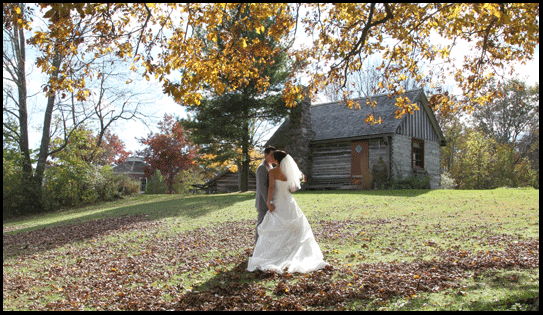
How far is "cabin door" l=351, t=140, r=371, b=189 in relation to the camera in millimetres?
21484

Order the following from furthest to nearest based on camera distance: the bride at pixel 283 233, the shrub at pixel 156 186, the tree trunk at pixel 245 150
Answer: the shrub at pixel 156 186 → the tree trunk at pixel 245 150 → the bride at pixel 283 233

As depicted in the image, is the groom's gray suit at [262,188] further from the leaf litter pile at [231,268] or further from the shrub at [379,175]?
the shrub at [379,175]

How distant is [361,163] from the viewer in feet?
72.1

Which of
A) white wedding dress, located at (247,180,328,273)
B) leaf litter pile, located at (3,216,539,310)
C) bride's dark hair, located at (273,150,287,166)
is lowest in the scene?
leaf litter pile, located at (3,216,539,310)

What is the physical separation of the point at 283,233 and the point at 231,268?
1.19 m

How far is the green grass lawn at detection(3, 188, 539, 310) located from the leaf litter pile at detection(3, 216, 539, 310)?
0.07 ft

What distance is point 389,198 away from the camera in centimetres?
1598

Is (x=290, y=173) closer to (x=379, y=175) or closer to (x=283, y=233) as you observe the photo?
(x=283, y=233)

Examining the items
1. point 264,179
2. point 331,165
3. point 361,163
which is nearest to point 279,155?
point 264,179

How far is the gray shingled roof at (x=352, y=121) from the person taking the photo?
21.7 metres

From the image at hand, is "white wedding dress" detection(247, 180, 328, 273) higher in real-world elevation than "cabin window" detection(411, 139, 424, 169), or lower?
lower

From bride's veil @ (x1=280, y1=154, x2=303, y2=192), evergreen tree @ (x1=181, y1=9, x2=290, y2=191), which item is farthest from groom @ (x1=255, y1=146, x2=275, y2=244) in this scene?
evergreen tree @ (x1=181, y1=9, x2=290, y2=191)

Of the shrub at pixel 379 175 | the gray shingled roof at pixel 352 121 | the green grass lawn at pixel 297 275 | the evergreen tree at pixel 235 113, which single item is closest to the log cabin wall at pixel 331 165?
the gray shingled roof at pixel 352 121

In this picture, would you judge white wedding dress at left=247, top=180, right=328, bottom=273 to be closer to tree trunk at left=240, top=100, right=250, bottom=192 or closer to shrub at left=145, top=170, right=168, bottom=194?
tree trunk at left=240, top=100, right=250, bottom=192
